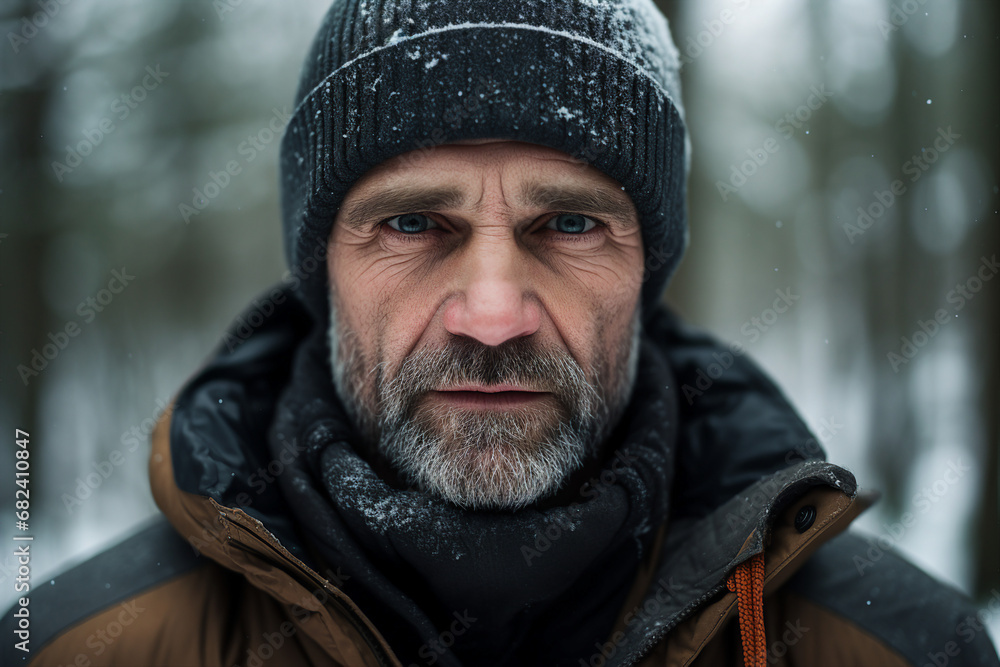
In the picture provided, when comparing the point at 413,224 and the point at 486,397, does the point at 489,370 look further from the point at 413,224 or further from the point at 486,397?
the point at 413,224

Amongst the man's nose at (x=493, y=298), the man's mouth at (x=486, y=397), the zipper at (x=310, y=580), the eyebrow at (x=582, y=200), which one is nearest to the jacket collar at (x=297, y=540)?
the zipper at (x=310, y=580)

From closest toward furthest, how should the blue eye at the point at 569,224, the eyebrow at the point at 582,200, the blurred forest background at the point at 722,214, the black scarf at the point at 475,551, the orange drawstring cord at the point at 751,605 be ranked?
the orange drawstring cord at the point at 751,605
the black scarf at the point at 475,551
the eyebrow at the point at 582,200
the blue eye at the point at 569,224
the blurred forest background at the point at 722,214

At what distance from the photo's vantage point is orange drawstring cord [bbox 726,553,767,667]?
113 centimetres

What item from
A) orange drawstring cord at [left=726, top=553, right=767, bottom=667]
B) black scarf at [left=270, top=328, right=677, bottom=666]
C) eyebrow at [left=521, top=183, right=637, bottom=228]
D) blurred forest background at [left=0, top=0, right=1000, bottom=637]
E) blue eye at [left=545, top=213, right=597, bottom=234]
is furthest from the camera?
blurred forest background at [left=0, top=0, right=1000, bottom=637]

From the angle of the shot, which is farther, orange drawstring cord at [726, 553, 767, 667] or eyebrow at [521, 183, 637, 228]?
eyebrow at [521, 183, 637, 228]

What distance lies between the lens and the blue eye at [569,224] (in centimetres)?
147

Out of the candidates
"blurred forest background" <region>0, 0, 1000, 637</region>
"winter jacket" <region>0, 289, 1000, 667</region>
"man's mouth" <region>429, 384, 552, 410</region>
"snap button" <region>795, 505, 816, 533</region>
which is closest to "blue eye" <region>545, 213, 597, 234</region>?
"man's mouth" <region>429, 384, 552, 410</region>

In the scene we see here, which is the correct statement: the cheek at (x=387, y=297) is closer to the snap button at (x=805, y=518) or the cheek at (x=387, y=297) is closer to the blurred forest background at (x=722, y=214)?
the snap button at (x=805, y=518)

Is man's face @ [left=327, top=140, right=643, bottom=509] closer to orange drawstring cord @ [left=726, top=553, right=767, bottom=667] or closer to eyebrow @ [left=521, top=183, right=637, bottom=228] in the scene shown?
eyebrow @ [left=521, top=183, right=637, bottom=228]

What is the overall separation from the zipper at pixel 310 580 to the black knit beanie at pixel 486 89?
2.44ft

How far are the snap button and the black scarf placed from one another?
31 cm

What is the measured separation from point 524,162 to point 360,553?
0.92 metres

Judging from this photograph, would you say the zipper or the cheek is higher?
the cheek

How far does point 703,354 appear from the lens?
1.80 m
